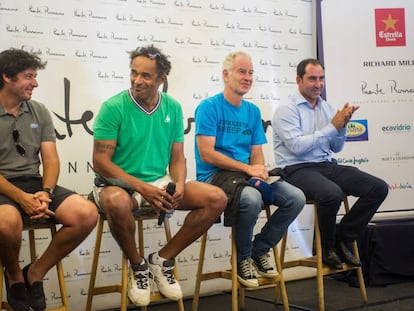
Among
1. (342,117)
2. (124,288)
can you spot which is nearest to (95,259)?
(124,288)

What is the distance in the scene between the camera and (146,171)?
2.68 meters

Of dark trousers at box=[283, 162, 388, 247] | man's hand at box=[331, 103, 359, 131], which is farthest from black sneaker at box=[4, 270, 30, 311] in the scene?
man's hand at box=[331, 103, 359, 131]

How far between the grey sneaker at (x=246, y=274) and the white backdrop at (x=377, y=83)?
1527 mm

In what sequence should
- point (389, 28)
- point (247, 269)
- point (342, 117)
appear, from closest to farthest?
point (247, 269) < point (342, 117) < point (389, 28)

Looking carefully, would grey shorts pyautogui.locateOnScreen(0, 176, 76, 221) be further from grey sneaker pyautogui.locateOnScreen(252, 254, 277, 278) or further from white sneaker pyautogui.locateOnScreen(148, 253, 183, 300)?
grey sneaker pyautogui.locateOnScreen(252, 254, 277, 278)

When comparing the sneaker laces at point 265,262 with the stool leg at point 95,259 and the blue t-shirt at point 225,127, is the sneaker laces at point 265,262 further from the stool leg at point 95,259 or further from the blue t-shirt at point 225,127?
the stool leg at point 95,259

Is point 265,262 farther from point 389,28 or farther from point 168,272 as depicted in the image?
point 389,28

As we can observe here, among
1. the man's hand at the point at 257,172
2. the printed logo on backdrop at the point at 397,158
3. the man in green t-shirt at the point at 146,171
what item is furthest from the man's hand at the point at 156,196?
the printed logo on backdrop at the point at 397,158

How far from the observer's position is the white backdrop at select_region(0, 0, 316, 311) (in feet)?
10.2

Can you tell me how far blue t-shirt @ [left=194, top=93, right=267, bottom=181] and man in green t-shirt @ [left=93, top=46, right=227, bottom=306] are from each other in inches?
6.6

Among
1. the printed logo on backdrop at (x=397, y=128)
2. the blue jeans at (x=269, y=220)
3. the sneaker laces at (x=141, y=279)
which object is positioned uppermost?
the printed logo on backdrop at (x=397, y=128)

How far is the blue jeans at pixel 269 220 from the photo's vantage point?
8.80 ft

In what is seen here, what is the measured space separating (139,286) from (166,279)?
0.44 ft

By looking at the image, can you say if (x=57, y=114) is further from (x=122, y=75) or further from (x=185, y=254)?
(x=185, y=254)
